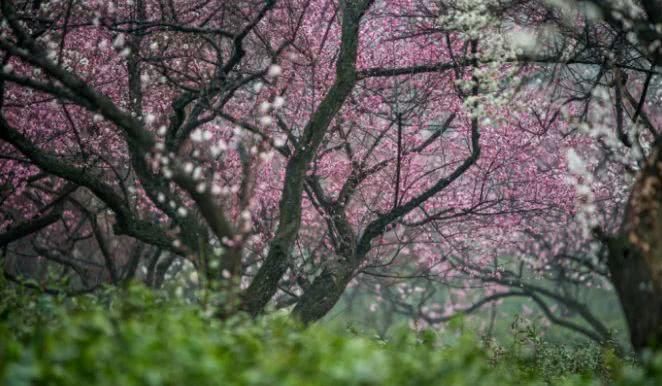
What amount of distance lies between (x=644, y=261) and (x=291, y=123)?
881 cm

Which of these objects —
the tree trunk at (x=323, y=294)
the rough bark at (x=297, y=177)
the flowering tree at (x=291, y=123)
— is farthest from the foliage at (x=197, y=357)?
the tree trunk at (x=323, y=294)

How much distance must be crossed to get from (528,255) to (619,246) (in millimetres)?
15445

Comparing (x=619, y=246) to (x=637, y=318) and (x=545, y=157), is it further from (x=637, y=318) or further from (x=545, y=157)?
(x=545, y=157)

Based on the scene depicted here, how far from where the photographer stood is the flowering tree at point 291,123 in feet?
30.9

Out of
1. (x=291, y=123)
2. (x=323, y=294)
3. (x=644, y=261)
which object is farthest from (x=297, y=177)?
(x=291, y=123)

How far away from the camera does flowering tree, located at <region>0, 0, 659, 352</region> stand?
9.41 metres

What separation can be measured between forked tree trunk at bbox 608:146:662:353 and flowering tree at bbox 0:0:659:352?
2.08m

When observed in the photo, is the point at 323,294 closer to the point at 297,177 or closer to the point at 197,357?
the point at 297,177

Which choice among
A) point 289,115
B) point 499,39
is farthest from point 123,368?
point 289,115

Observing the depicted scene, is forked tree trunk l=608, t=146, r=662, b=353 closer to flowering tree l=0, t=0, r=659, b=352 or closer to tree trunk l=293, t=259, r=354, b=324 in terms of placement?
flowering tree l=0, t=0, r=659, b=352

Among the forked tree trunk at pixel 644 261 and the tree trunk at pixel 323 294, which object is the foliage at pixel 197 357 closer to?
the forked tree trunk at pixel 644 261

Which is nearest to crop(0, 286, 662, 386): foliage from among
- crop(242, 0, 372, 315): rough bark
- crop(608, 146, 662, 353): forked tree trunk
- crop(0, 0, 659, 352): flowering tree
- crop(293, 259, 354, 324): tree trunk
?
crop(608, 146, 662, 353): forked tree trunk

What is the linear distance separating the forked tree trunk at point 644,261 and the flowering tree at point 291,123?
208 centimetres

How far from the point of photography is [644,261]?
6609 millimetres
